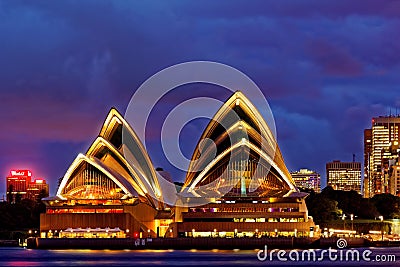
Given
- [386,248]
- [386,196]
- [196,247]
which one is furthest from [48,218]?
[386,196]

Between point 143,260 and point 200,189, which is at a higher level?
point 200,189

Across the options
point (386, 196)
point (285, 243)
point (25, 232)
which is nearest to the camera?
point (285, 243)

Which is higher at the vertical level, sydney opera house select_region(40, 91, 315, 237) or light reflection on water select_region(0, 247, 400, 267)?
sydney opera house select_region(40, 91, 315, 237)

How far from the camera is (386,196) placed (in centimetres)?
16600

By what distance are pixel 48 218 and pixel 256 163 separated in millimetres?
25278

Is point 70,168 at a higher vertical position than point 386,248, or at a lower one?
higher

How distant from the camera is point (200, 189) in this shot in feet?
395

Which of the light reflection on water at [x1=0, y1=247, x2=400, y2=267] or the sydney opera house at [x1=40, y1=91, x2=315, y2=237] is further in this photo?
the sydney opera house at [x1=40, y1=91, x2=315, y2=237]

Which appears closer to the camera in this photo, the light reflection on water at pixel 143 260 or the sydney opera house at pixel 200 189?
the light reflection on water at pixel 143 260

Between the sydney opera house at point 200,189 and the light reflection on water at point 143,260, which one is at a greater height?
the sydney opera house at point 200,189

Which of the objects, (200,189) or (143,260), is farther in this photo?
(200,189)

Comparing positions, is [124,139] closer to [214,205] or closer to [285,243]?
[214,205]

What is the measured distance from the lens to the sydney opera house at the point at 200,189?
115m

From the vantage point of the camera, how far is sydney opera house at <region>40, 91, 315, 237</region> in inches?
4532
